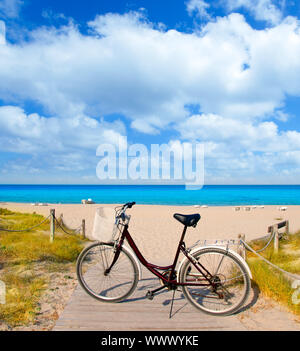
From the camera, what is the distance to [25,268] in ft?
18.3

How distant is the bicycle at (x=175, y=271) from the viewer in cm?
369

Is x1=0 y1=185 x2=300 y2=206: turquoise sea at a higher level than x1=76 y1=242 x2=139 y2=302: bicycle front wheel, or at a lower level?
higher

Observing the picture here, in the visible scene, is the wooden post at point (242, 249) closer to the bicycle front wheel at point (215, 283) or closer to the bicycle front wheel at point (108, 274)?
the bicycle front wheel at point (215, 283)

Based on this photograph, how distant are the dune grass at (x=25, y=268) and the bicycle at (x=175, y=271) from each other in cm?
87

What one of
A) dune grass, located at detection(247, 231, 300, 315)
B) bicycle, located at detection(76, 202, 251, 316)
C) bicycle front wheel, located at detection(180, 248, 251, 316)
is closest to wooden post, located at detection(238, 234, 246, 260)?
dune grass, located at detection(247, 231, 300, 315)

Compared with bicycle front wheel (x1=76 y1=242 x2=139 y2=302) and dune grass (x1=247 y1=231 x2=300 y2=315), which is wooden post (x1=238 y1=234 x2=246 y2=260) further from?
bicycle front wheel (x1=76 y1=242 x2=139 y2=302)

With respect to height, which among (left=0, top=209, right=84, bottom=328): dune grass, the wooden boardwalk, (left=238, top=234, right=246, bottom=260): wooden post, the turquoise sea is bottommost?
the wooden boardwalk

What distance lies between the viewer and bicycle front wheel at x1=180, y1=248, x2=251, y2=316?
3.65m

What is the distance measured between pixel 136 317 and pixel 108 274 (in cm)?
80

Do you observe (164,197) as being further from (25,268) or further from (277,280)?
(277,280)

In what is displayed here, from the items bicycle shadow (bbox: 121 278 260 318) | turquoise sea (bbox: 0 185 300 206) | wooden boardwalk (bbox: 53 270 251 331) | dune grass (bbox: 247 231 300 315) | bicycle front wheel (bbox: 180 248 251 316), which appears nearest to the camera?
wooden boardwalk (bbox: 53 270 251 331)

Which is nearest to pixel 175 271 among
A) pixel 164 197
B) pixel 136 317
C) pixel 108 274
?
pixel 136 317

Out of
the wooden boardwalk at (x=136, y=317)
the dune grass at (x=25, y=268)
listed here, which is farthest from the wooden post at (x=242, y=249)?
the dune grass at (x=25, y=268)
